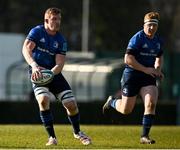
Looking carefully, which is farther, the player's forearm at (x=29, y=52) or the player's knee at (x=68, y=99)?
the player's knee at (x=68, y=99)

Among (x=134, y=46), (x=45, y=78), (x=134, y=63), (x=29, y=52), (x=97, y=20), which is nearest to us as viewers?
(x=45, y=78)

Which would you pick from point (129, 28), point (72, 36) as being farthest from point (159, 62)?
point (72, 36)

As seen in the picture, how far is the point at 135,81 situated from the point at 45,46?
181 cm

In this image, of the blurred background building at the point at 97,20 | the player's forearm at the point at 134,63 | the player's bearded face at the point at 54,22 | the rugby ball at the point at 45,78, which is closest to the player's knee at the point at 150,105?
the player's forearm at the point at 134,63

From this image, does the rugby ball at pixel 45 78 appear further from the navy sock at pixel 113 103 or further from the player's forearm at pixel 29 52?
the navy sock at pixel 113 103

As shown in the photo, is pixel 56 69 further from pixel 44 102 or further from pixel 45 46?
pixel 44 102

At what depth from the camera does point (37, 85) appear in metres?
14.6

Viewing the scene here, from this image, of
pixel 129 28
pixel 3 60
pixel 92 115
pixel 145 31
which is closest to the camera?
pixel 145 31

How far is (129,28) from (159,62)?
55.9m

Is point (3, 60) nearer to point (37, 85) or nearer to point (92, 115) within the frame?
point (92, 115)

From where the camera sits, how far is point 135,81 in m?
15.5

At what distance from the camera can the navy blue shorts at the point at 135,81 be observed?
15500 mm

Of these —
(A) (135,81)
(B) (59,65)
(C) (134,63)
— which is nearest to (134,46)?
(C) (134,63)

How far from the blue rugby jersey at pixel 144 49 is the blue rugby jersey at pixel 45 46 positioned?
1.26 metres
